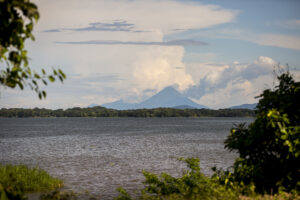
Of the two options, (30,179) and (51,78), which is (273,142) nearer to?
(51,78)

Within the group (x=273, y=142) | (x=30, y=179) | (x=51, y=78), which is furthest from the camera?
(x=30, y=179)

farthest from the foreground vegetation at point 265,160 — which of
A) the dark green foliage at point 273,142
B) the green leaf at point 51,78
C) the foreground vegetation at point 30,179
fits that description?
the green leaf at point 51,78

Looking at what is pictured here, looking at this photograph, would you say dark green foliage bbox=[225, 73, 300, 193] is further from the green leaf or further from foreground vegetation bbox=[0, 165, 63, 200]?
foreground vegetation bbox=[0, 165, 63, 200]

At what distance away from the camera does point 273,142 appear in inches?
514

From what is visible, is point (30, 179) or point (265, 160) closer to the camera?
point (265, 160)

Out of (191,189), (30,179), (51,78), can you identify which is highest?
(51,78)

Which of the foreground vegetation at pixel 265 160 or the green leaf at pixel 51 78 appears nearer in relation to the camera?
the green leaf at pixel 51 78

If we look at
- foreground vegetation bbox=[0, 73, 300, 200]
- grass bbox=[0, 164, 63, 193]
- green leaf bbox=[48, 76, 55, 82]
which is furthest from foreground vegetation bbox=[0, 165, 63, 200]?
green leaf bbox=[48, 76, 55, 82]

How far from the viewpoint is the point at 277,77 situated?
567 inches

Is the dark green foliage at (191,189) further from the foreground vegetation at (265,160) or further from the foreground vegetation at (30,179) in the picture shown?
the foreground vegetation at (30,179)

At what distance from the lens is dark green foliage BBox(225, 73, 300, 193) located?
40.4ft

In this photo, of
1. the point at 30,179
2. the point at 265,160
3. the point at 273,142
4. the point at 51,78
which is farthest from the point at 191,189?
the point at 30,179

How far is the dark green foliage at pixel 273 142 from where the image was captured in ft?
40.4

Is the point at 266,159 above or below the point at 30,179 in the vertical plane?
Answer: above
